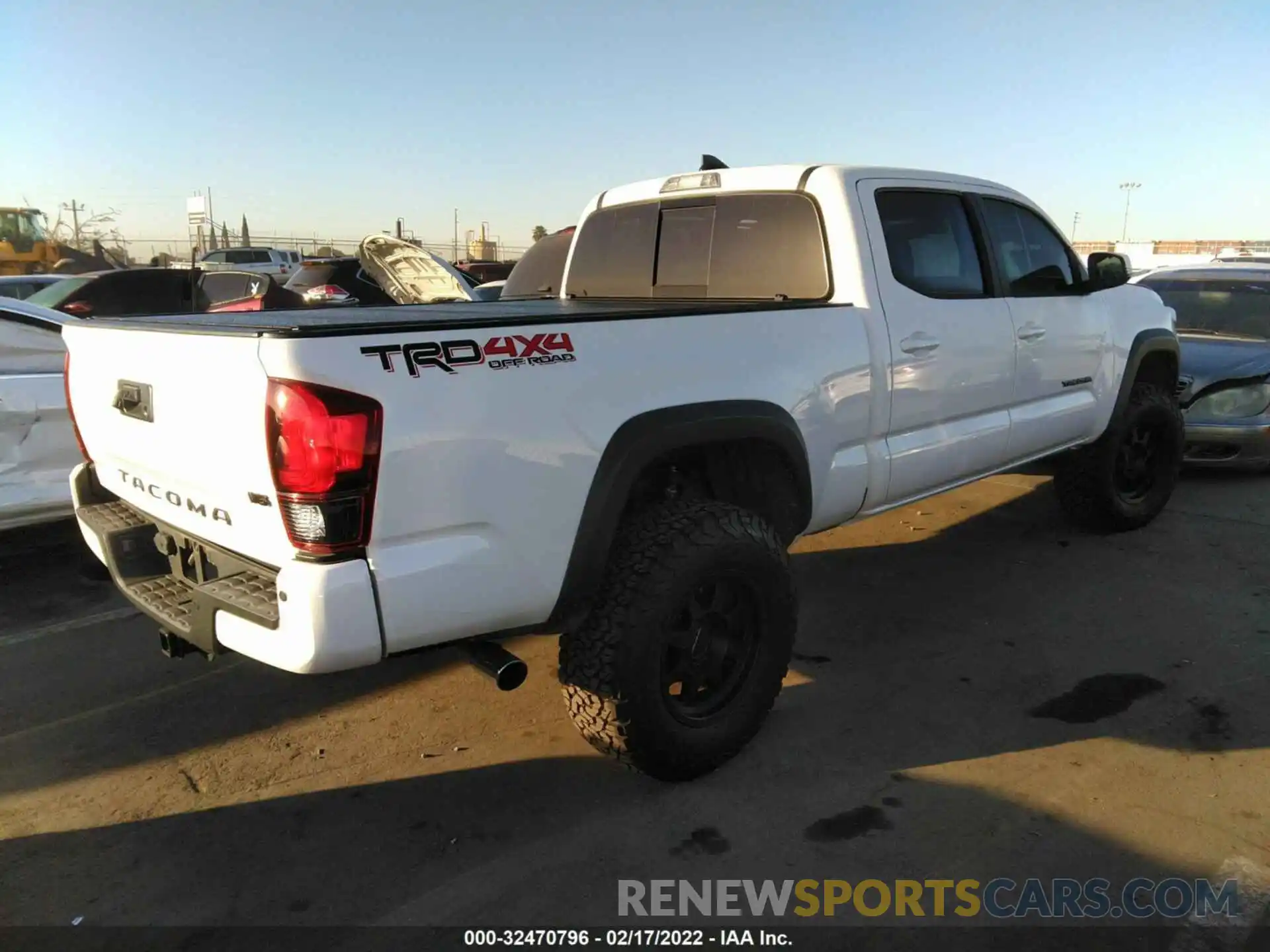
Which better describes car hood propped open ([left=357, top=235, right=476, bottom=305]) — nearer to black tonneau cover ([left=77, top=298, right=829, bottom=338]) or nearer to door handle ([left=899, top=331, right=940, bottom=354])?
black tonneau cover ([left=77, top=298, right=829, bottom=338])

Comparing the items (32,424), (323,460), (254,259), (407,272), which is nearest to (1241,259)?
(407,272)

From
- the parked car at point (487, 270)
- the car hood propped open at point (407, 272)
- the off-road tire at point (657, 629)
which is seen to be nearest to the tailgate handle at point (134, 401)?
the off-road tire at point (657, 629)

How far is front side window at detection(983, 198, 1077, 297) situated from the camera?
14.5 feet

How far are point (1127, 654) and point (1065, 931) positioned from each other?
6.30ft

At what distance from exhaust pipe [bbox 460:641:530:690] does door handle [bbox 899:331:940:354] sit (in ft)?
6.73

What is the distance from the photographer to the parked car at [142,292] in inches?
385

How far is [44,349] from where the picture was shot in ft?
15.9

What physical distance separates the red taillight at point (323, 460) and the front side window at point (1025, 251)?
3332 mm

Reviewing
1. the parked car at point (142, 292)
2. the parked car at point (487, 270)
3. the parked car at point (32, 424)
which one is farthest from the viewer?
the parked car at point (487, 270)

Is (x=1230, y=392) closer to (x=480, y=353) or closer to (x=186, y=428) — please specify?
(x=480, y=353)

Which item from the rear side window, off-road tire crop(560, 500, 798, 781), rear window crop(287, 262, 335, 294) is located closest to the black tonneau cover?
the rear side window

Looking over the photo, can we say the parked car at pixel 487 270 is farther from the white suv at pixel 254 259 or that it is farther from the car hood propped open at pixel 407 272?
the car hood propped open at pixel 407 272

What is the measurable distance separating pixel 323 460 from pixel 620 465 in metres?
0.86

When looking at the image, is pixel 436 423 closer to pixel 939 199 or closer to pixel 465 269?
pixel 939 199
